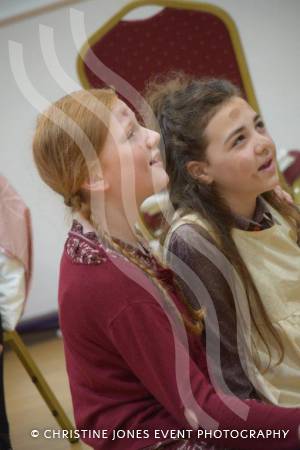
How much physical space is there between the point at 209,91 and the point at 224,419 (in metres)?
0.69

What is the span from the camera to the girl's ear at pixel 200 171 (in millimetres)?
1408

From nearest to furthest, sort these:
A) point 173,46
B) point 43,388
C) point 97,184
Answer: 1. point 97,184
2. point 43,388
3. point 173,46

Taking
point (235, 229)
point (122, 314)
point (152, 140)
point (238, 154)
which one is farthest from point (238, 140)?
point (122, 314)

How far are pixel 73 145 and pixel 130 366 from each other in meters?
0.33

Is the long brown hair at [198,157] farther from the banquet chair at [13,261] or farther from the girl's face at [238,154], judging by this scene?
the banquet chair at [13,261]

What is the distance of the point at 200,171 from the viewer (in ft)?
4.66

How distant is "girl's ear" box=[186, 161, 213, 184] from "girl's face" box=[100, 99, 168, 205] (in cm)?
28

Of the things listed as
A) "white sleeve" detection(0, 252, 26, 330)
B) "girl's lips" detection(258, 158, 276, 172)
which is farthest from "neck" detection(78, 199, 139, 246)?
"white sleeve" detection(0, 252, 26, 330)

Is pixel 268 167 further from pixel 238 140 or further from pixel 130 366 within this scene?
pixel 130 366

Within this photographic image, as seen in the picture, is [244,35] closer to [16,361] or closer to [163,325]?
[16,361]

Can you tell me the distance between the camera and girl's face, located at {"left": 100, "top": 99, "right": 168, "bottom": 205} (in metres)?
1.11

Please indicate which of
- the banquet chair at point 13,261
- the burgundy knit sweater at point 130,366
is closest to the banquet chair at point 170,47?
the banquet chair at point 13,261

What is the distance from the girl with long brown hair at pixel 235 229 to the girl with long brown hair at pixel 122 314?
0.33 feet

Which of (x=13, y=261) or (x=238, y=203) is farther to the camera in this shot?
(x=13, y=261)
